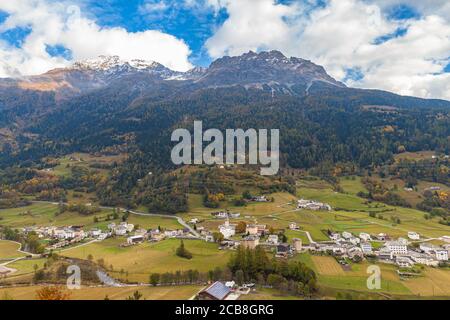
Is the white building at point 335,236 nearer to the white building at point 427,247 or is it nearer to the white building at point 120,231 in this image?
the white building at point 427,247

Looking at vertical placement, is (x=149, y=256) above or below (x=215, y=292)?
below

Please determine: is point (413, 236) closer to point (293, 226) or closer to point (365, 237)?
point (365, 237)

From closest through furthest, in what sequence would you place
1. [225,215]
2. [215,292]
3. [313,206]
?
[215,292], [225,215], [313,206]

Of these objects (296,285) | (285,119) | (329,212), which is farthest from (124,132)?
(296,285)

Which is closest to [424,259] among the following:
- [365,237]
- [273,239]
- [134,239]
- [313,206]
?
[365,237]

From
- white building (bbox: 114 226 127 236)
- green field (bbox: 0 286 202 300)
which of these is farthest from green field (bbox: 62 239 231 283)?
green field (bbox: 0 286 202 300)

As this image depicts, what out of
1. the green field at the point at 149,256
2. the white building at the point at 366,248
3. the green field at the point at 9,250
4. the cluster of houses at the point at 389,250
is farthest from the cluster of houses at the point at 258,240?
the green field at the point at 9,250

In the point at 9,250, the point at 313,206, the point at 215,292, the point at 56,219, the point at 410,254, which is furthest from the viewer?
the point at 313,206
